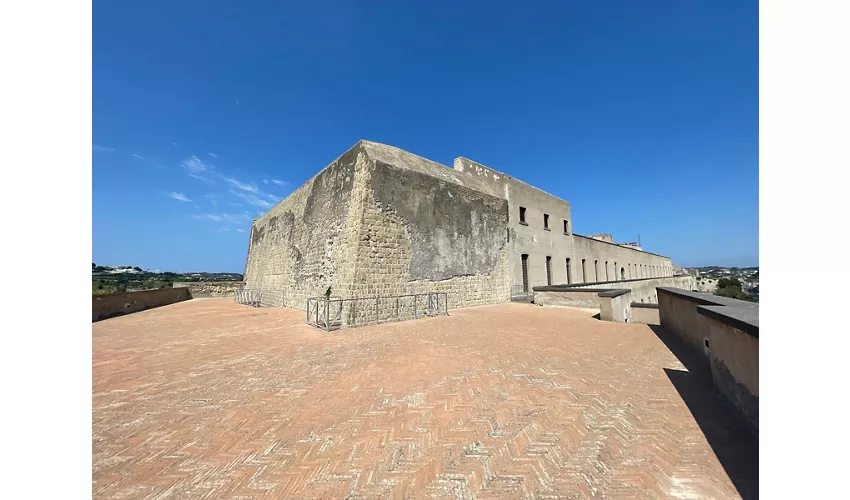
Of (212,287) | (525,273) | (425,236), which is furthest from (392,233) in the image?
(212,287)

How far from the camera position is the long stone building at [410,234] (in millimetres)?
10398

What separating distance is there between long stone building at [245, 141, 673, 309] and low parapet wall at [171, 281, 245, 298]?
5.39 metres

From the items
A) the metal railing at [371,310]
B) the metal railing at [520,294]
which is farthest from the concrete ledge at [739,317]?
the metal railing at [520,294]

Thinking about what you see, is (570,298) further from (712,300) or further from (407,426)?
(407,426)

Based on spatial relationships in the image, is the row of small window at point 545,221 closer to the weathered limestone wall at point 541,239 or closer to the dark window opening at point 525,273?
the weathered limestone wall at point 541,239

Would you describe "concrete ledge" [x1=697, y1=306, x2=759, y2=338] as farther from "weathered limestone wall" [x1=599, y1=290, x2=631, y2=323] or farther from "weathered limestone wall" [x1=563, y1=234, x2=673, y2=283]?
"weathered limestone wall" [x1=563, y1=234, x2=673, y2=283]

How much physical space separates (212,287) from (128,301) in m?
10.4

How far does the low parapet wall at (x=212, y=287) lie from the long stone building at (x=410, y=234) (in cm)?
539

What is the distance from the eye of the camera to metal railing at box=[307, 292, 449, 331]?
8852 mm

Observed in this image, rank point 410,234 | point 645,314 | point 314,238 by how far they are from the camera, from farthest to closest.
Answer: point 314,238
point 410,234
point 645,314

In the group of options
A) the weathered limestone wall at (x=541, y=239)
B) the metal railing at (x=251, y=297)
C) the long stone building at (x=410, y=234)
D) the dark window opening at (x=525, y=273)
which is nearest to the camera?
the long stone building at (x=410, y=234)

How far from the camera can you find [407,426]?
283 centimetres
